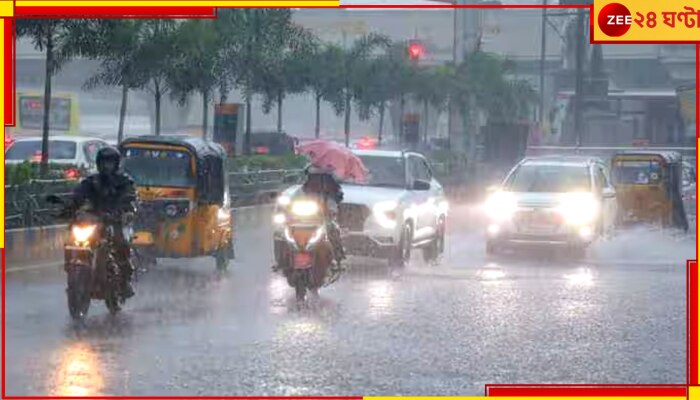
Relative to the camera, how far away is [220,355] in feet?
39.5

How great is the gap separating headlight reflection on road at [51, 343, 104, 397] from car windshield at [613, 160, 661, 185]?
70.2 feet

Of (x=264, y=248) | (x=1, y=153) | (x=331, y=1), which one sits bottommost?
(x=264, y=248)

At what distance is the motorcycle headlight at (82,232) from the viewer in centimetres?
1421

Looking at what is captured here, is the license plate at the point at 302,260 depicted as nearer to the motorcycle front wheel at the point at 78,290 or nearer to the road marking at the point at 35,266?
the motorcycle front wheel at the point at 78,290

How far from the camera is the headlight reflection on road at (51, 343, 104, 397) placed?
1012 centimetres

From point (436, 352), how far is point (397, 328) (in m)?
1.72

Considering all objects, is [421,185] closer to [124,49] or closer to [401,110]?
[124,49]

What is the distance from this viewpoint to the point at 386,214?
2142cm

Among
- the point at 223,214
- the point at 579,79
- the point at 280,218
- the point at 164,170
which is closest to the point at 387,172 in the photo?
the point at 223,214

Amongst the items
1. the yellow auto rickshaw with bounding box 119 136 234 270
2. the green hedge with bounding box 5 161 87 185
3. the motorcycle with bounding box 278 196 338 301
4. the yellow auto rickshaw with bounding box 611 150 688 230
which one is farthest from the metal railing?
the yellow auto rickshaw with bounding box 611 150 688 230

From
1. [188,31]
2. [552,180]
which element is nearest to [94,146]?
[188,31]

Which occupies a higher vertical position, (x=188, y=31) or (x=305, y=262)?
(x=188, y=31)

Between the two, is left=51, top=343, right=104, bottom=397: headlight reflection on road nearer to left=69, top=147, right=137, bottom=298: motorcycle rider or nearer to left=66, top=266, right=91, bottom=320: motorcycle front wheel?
left=66, top=266, right=91, bottom=320: motorcycle front wheel

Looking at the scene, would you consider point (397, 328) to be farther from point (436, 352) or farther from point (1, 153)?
point (1, 153)
